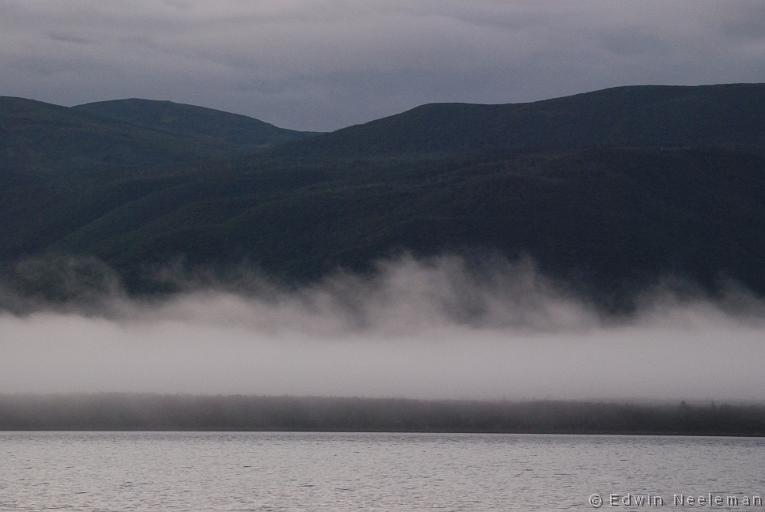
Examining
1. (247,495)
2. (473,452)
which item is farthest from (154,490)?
(473,452)

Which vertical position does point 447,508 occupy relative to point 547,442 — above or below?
below

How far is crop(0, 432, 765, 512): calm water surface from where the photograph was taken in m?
118

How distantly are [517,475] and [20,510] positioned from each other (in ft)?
179

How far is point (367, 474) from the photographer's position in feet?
484

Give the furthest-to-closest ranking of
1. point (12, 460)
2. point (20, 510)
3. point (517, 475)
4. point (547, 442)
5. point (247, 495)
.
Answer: point (547, 442) < point (12, 460) < point (517, 475) < point (247, 495) < point (20, 510)

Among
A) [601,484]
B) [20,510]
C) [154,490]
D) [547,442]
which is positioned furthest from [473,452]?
[20,510]

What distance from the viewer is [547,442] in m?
198

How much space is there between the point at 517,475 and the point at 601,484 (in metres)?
13.1

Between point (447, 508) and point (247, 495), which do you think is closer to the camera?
point (447, 508)

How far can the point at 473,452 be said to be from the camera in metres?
180

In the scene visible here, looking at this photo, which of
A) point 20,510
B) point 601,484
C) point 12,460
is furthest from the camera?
point 12,460

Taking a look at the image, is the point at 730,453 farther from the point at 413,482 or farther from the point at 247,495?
the point at 247,495

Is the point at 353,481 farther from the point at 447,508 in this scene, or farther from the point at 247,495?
the point at 447,508

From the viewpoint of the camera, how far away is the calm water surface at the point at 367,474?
118 meters
